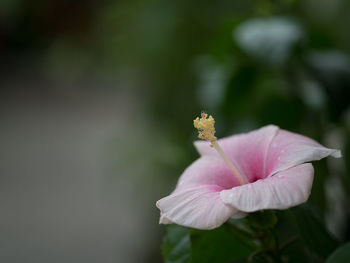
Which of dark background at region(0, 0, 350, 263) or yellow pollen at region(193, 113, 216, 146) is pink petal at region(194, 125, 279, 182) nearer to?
yellow pollen at region(193, 113, 216, 146)

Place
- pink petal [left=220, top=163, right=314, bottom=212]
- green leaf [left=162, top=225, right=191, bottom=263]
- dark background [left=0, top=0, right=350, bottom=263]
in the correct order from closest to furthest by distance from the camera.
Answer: pink petal [left=220, top=163, right=314, bottom=212], green leaf [left=162, top=225, right=191, bottom=263], dark background [left=0, top=0, right=350, bottom=263]

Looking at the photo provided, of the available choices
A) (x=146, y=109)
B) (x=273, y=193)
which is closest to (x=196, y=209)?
(x=273, y=193)

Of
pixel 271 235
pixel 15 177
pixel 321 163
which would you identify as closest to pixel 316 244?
pixel 271 235

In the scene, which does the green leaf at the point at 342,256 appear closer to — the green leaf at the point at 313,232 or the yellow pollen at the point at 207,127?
the green leaf at the point at 313,232

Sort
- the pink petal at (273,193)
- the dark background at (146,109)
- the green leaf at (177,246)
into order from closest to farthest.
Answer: the pink petal at (273,193)
the green leaf at (177,246)
the dark background at (146,109)

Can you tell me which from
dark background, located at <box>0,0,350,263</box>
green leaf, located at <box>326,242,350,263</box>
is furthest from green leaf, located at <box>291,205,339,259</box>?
dark background, located at <box>0,0,350,263</box>

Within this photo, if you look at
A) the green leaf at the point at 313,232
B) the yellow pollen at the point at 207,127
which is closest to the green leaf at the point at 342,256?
the green leaf at the point at 313,232
